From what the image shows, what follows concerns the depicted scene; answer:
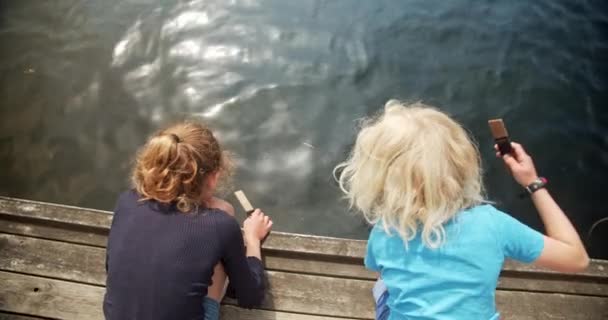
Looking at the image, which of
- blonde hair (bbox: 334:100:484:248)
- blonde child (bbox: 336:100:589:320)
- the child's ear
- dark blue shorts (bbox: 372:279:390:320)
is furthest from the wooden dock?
blonde hair (bbox: 334:100:484:248)

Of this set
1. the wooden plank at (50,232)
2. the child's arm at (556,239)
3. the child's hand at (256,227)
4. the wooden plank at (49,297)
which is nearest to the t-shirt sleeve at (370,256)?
the child's arm at (556,239)

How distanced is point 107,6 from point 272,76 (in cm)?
168

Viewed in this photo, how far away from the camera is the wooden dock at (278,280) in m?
2.36

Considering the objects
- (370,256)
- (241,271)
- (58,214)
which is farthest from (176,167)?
(58,214)

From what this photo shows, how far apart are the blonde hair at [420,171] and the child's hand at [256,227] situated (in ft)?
3.34

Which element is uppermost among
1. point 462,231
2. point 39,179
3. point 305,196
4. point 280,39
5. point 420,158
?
point 420,158

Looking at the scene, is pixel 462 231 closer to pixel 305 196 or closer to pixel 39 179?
pixel 305 196

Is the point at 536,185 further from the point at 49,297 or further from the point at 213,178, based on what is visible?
the point at 49,297

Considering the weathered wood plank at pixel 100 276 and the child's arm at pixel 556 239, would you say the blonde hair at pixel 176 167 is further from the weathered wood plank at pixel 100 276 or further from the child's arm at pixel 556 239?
the child's arm at pixel 556 239

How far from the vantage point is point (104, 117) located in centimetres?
377

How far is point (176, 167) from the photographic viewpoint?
1866mm

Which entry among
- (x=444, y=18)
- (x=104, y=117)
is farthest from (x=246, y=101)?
(x=444, y=18)

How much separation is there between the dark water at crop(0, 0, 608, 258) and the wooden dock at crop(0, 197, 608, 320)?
76 cm

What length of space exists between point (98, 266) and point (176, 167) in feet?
3.14
